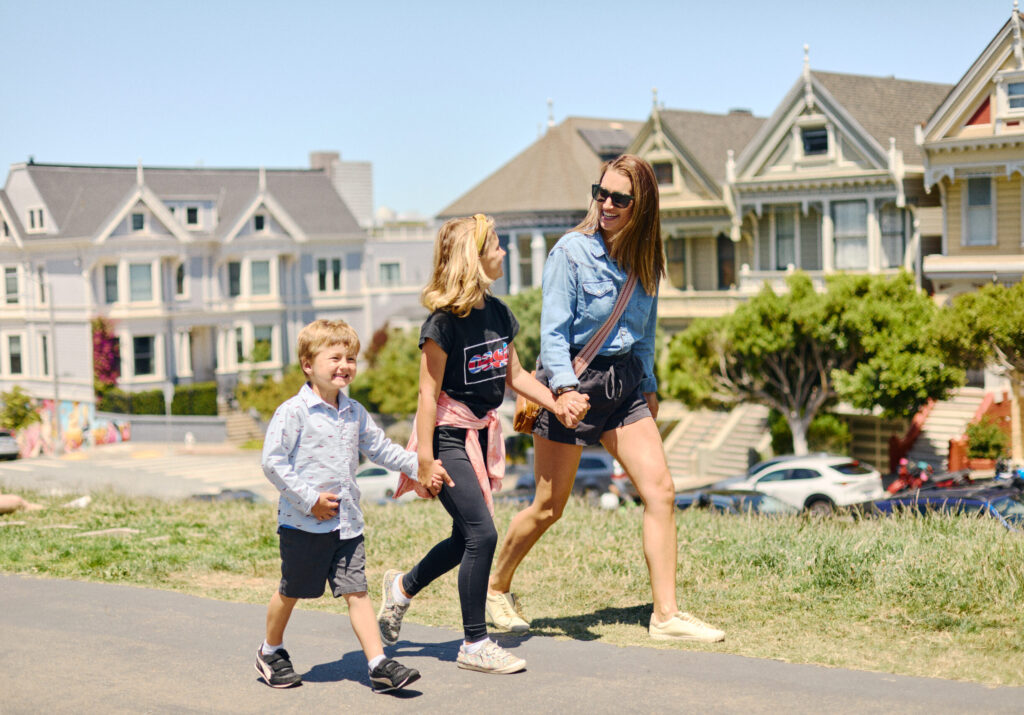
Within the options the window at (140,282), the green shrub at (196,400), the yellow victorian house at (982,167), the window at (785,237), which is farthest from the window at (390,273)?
the yellow victorian house at (982,167)

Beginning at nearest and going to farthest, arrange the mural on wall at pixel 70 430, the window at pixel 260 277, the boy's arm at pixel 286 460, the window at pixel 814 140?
the boy's arm at pixel 286 460 < the window at pixel 814 140 < the mural on wall at pixel 70 430 < the window at pixel 260 277

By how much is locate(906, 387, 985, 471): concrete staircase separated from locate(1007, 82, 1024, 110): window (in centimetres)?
791

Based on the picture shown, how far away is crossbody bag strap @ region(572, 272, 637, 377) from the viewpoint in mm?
→ 6238

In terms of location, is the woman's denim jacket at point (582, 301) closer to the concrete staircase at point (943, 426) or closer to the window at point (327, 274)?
the concrete staircase at point (943, 426)

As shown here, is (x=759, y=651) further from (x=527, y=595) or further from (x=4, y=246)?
(x=4, y=246)

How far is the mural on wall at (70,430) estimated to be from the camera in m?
50.7

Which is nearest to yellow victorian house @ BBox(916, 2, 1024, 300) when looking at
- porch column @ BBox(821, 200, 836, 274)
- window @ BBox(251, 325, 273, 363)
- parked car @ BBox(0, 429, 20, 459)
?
porch column @ BBox(821, 200, 836, 274)

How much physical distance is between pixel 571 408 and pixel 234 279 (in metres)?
51.6

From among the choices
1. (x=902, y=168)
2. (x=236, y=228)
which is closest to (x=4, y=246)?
(x=236, y=228)

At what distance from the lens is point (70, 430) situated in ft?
170

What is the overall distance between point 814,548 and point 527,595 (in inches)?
75.5

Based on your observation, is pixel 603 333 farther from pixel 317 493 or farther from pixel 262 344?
pixel 262 344

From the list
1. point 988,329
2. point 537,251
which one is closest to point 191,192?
point 537,251

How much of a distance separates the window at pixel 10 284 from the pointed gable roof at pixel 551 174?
1968 cm
